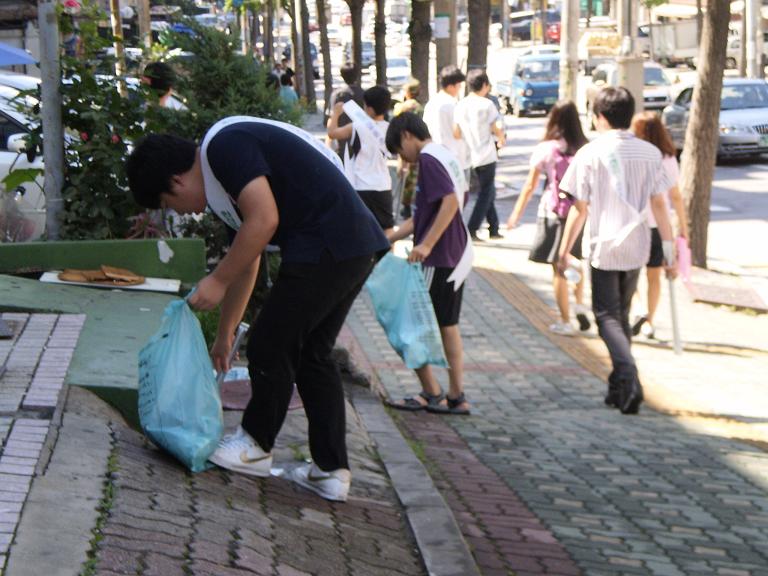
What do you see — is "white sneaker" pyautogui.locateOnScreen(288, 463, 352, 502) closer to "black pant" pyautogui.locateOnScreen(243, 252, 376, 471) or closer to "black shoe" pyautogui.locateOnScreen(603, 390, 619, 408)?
"black pant" pyautogui.locateOnScreen(243, 252, 376, 471)

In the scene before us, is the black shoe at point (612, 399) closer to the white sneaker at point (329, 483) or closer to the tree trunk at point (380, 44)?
the white sneaker at point (329, 483)

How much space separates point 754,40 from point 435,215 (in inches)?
1283

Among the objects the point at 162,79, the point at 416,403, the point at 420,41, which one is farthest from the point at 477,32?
the point at 416,403

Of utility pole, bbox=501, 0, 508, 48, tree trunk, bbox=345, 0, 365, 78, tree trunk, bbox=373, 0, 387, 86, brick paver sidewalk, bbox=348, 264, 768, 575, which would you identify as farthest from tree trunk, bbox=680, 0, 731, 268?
utility pole, bbox=501, 0, 508, 48

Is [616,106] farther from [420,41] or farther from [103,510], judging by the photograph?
[420,41]

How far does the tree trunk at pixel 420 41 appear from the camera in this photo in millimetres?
22750

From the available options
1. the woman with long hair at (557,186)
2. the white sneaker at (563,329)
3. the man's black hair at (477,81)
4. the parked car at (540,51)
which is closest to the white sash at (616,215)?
the woman with long hair at (557,186)

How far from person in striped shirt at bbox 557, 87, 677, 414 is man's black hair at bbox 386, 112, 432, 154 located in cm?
101

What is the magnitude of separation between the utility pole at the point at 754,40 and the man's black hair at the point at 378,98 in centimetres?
2878

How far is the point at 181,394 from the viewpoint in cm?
496

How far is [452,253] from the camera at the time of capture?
7547mm

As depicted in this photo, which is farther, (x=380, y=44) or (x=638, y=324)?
(x=380, y=44)

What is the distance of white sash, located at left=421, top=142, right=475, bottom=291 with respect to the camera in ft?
24.1

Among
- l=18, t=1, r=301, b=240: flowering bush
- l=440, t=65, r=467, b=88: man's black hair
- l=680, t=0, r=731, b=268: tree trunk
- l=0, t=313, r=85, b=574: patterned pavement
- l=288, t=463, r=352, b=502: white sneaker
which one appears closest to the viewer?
l=0, t=313, r=85, b=574: patterned pavement
